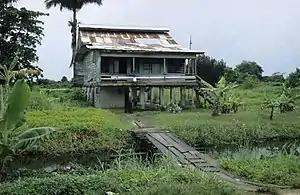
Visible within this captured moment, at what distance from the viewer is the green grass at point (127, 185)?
31.6 feet

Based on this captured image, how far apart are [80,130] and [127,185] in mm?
10508

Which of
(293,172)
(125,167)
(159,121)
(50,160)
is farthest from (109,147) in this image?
(293,172)

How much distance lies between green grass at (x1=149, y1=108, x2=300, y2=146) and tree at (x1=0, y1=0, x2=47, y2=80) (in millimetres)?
12838

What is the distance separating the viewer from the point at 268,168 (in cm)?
1369

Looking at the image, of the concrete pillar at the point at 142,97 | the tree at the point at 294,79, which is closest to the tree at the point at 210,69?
the tree at the point at 294,79

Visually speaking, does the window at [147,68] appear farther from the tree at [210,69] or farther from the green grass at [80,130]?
the tree at [210,69]

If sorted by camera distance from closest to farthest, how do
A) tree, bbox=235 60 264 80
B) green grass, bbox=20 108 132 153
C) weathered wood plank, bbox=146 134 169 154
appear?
weathered wood plank, bbox=146 134 169 154 < green grass, bbox=20 108 132 153 < tree, bbox=235 60 264 80

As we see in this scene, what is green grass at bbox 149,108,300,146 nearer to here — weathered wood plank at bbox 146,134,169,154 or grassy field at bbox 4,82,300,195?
grassy field at bbox 4,82,300,195

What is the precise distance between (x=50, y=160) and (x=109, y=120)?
17.2 feet

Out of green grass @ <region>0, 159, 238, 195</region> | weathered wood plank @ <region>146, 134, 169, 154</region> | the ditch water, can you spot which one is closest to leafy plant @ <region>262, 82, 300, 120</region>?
the ditch water

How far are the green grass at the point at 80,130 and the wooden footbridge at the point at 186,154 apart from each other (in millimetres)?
988

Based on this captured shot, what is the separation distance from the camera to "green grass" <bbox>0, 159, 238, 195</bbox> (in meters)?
9.62

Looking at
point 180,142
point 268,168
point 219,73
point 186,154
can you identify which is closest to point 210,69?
point 219,73

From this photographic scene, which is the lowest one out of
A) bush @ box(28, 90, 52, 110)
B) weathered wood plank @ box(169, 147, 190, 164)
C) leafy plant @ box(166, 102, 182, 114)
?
weathered wood plank @ box(169, 147, 190, 164)
